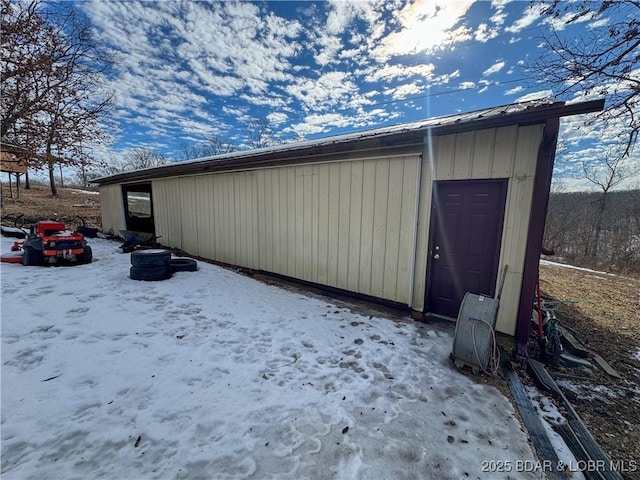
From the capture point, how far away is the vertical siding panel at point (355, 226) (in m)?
4.36

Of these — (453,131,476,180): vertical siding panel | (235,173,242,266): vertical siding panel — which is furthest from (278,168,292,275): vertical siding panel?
(453,131,476,180): vertical siding panel

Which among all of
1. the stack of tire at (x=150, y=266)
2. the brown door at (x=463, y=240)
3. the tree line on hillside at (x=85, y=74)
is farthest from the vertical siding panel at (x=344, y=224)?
the tree line on hillside at (x=85, y=74)

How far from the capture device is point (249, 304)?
4.22 m

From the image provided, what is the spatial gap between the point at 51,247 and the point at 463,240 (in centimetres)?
766

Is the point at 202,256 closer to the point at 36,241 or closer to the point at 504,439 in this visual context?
the point at 36,241

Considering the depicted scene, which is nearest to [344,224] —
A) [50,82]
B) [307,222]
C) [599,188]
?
[307,222]

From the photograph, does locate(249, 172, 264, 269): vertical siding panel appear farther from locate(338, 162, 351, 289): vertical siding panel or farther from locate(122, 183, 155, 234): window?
locate(122, 183, 155, 234): window

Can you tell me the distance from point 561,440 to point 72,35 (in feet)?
50.6

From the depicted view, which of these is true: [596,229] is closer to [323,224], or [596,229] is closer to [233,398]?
[323,224]

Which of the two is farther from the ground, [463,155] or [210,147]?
[210,147]

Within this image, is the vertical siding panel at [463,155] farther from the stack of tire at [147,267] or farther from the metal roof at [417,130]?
the stack of tire at [147,267]

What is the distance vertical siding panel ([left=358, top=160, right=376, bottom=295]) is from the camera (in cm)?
423

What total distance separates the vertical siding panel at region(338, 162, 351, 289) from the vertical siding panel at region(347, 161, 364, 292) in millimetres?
57

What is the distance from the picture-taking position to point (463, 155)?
137 inches
